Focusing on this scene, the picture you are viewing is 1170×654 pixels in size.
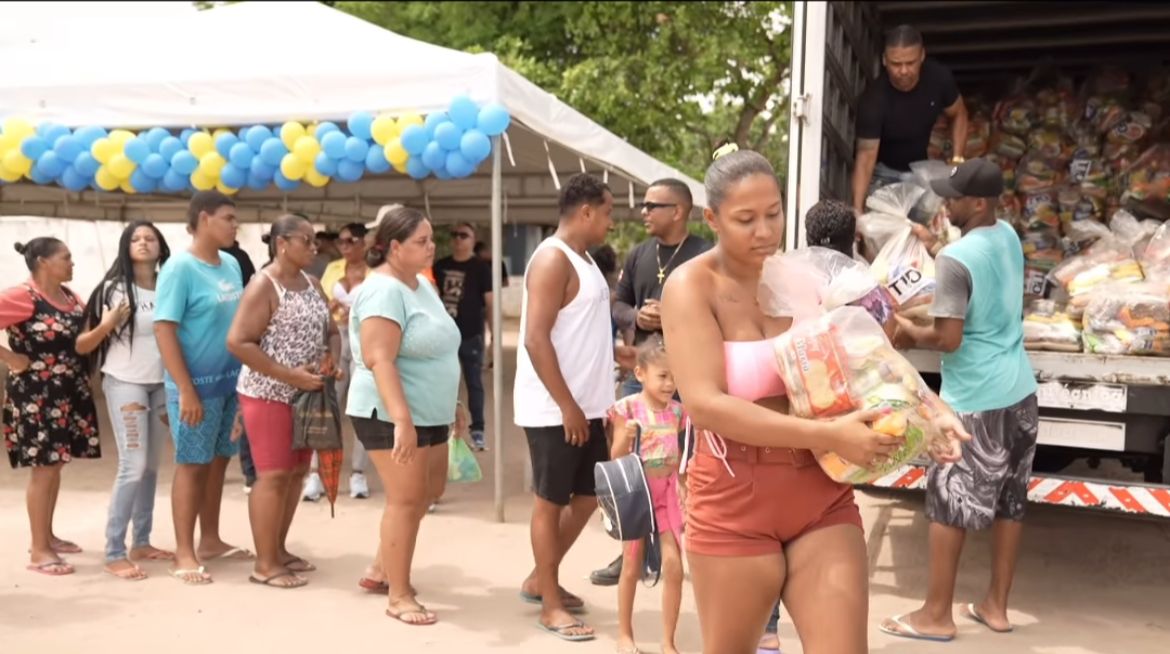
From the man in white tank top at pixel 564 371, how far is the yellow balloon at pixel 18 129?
4727mm

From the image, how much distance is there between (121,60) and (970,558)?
668cm

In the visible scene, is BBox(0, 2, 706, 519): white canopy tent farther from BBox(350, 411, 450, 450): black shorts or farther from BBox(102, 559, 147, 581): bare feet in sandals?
BBox(102, 559, 147, 581): bare feet in sandals

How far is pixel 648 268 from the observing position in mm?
5164

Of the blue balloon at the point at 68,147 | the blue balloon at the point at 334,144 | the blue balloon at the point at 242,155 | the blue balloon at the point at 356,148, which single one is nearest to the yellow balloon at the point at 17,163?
the blue balloon at the point at 68,147

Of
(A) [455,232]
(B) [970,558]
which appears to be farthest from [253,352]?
(A) [455,232]

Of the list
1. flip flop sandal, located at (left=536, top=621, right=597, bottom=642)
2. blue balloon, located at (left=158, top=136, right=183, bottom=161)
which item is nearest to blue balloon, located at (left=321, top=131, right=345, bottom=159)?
blue balloon, located at (left=158, top=136, right=183, bottom=161)

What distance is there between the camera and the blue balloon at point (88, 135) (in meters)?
7.35

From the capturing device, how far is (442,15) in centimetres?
1727

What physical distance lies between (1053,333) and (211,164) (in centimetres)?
532

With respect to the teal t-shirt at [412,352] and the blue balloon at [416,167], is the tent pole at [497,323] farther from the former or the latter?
the teal t-shirt at [412,352]

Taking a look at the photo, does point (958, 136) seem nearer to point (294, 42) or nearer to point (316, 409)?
point (316, 409)

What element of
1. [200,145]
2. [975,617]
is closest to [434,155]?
[200,145]

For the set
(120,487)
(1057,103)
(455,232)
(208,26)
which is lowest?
(120,487)

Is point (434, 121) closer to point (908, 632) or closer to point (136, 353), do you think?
point (136, 353)
